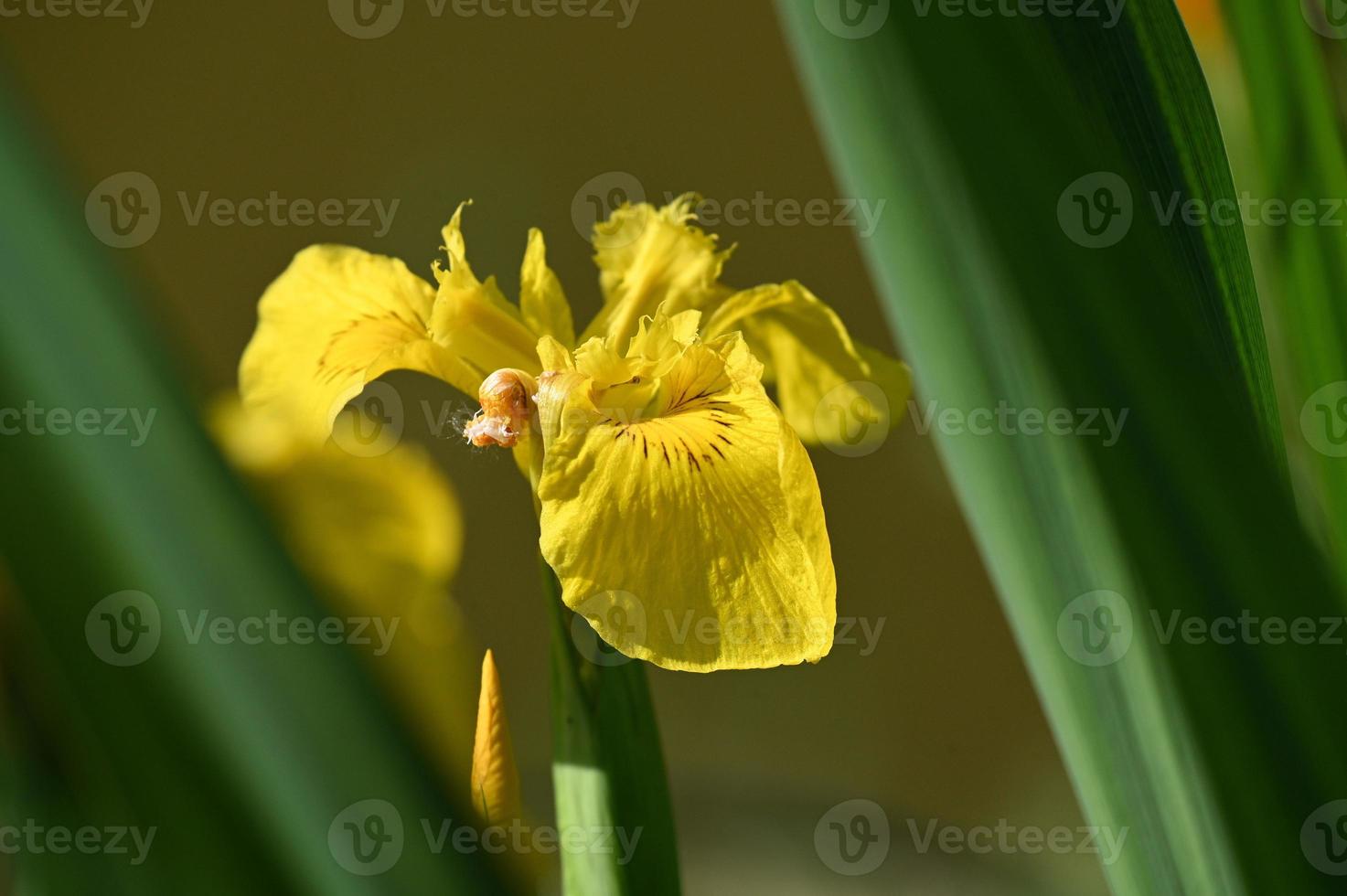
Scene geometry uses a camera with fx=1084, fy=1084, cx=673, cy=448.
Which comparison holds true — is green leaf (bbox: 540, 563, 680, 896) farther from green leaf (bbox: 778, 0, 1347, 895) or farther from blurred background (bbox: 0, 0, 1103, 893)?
blurred background (bbox: 0, 0, 1103, 893)

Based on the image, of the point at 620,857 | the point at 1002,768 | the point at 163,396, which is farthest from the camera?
the point at 1002,768

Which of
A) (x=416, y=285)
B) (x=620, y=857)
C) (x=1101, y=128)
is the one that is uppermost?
(x=416, y=285)

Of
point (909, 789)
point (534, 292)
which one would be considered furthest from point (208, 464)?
point (909, 789)

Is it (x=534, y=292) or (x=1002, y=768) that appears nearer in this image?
(x=534, y=292)

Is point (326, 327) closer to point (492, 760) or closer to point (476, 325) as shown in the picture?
point (476, 325)

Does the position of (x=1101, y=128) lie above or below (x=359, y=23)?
below

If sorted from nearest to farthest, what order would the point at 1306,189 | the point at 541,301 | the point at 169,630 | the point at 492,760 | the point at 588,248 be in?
the point at 169,630 < the point at 1306,189 < the point at 492,760 < the point at 541,301 < the point at 588,248

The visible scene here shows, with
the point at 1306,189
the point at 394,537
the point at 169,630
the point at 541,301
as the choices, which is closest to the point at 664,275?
the point at 541,301

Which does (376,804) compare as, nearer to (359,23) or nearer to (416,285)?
(416,285)
